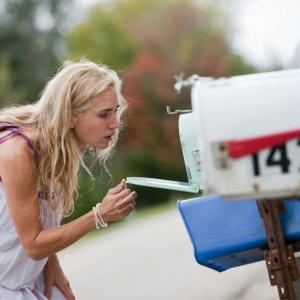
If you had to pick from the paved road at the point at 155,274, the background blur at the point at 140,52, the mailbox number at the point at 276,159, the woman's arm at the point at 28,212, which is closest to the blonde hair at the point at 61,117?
the woman's arm at the point at 28,212

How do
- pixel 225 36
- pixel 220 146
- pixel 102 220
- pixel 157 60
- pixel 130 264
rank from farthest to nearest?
1. pixel 225 36
2. pixel 157 60
3. pixel 130 264
4. pixel 102 220
5. pixel 220 146

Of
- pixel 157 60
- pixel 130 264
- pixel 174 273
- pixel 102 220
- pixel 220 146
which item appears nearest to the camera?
pixel 220 146

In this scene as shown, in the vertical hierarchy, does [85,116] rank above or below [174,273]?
above

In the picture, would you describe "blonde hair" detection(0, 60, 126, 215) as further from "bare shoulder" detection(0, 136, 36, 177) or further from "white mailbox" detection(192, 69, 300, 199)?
"white mailbox" detection(192, 69, 300, 199)

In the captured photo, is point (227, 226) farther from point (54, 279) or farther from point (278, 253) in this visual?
point (54, 279)

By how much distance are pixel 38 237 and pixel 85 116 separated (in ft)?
1.92

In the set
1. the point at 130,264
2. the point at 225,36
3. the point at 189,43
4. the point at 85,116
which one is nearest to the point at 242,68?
the point at 225,36

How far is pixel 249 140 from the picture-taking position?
9.35 ft

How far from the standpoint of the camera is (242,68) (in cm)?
4669

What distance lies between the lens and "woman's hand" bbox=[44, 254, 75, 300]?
421 cm

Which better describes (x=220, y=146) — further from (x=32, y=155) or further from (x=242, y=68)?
(x=242, y=68)

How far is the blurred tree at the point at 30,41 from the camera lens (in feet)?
136

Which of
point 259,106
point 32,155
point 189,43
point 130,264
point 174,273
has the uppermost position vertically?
point 259,106

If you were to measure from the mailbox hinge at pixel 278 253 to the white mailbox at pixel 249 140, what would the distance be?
35 cm
